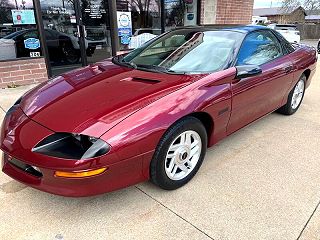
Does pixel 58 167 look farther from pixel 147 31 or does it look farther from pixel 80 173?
pixel 147 31

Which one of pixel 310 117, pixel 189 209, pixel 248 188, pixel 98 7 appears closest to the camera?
pixel 189 209

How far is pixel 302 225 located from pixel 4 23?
5.80 m

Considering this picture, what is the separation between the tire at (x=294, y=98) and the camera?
160 inches

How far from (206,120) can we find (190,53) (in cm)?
79

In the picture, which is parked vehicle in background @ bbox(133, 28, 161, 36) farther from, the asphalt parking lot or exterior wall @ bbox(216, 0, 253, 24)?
the asphalt parking lot

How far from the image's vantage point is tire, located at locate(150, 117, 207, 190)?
7.29 feet

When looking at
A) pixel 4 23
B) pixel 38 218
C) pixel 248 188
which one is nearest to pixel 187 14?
pixel 4 23

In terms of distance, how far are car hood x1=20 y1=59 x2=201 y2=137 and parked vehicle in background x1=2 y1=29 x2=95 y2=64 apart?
3.39 meters

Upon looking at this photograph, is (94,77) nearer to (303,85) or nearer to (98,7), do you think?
(303,85)

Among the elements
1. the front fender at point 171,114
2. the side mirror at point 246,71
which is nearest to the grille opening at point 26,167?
the front fender at point 171,114

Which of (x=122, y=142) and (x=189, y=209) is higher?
(x=122, y=142)

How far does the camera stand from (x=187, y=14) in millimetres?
8430

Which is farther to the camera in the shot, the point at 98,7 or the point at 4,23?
the point at 98,7

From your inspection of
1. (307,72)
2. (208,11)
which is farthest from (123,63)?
(208,11)
